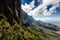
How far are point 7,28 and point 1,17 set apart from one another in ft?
66.3

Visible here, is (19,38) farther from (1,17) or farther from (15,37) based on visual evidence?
(1,17)

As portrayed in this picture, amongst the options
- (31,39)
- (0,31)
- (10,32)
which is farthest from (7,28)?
(31,39)

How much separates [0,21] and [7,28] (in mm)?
13188

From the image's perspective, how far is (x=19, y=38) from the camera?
172500mm

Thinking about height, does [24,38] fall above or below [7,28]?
below

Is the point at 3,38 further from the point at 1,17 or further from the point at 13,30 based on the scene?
the point at 1,17

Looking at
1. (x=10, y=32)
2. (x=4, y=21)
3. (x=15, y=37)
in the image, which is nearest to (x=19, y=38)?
(x=15, y=37)

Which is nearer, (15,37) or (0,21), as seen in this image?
(15,37)

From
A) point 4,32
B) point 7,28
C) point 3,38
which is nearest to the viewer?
point 3,38

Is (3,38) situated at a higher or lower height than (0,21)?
lower

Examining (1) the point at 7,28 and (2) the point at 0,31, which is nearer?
(2) the point at 0,31

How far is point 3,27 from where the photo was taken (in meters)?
180

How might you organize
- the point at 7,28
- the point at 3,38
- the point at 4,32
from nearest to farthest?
the point at 3,38, the point at 4,32, the point at 7,28

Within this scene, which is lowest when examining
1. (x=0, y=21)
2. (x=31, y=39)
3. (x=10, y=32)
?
(x=31, y=39)
